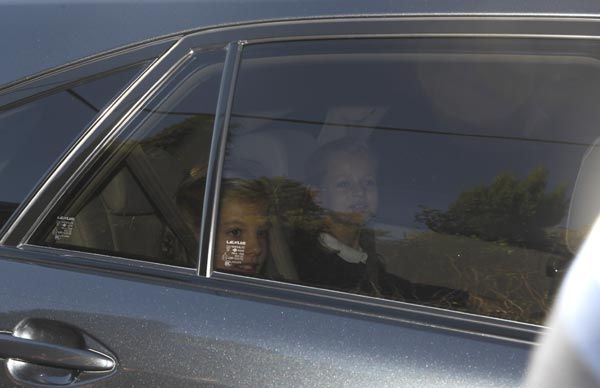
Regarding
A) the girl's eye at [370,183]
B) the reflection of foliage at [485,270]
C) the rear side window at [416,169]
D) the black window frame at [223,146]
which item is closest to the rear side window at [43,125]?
the black window frame at [223,146]

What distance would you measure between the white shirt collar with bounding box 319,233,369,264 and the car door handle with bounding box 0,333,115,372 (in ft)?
1.59

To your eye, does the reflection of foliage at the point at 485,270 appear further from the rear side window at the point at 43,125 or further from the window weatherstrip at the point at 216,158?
the rear side window at the point at 43,125

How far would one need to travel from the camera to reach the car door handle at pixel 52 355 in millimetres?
1695

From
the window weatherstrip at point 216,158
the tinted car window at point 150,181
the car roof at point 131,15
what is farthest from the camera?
the tinted car window at point 150,181

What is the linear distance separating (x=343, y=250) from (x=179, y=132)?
0.45 m

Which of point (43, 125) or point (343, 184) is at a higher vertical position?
point (43, 125)

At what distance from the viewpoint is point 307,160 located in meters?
1.91

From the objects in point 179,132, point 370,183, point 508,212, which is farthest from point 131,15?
point 508,212

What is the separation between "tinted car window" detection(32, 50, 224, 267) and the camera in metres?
1.89

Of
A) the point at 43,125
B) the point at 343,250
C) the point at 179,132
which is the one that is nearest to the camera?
the point at 343,250

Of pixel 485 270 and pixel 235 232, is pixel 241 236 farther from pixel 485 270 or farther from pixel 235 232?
pixel 485 270

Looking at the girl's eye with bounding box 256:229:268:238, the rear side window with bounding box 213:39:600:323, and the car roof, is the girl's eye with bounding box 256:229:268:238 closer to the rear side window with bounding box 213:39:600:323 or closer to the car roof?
the rear side window with bounding box 213:39:600:323

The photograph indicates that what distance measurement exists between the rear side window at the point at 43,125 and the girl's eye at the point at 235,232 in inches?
16.2

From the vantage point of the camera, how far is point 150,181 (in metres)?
1.95
